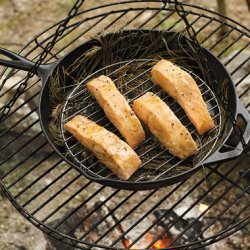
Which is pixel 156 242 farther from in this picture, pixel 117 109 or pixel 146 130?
pixel 117 109

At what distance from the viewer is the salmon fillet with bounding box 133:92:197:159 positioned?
2.68 meters

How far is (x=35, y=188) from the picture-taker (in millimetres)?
3838

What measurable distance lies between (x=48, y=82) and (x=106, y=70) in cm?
43

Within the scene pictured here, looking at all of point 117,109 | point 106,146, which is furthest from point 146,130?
point 106,146

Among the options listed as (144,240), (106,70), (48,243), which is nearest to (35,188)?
(48,243)

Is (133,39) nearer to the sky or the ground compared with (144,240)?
nearer to the sky

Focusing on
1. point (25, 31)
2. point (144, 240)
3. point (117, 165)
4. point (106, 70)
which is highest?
point (25, 31)

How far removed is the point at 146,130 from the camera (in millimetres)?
2914

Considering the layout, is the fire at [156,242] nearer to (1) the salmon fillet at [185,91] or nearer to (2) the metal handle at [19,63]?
(1) the salmon fillet at [185,91]

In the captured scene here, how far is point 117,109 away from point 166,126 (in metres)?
0.30

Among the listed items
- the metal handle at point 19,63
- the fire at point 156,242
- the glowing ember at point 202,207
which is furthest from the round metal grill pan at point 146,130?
the glowing ember at point 202,207

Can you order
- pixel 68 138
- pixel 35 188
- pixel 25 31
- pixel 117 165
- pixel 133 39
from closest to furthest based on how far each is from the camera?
1. pixel 117 165
2. pixel 68 138
3. pixel 133 39
4. pixel 35 188
5. pixel 25 31

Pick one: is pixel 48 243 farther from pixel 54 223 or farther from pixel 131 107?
pixel 131 107

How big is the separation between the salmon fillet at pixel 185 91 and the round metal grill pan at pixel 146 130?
84 mm
